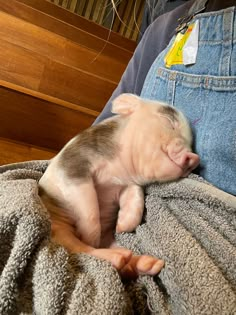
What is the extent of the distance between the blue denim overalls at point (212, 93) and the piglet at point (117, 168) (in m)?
0.03

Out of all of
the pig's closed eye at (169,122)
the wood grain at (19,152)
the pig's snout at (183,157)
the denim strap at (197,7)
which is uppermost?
the denim strap at (197,7)

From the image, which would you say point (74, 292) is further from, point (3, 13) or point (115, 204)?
point (3, 13)

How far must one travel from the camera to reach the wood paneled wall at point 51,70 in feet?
5.54

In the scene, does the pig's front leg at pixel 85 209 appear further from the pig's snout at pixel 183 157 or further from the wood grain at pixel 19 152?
the wood grain at pixel 19 152

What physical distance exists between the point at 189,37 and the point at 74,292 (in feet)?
1.97

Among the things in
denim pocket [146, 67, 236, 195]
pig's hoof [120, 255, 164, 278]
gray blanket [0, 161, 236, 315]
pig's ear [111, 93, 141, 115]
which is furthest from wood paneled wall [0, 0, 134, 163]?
pig's hoof [120, 255, 164, 278]

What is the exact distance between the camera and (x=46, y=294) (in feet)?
1.54

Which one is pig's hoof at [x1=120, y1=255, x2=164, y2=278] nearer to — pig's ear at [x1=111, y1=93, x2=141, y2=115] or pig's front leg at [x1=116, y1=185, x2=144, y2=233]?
pig's front leg at [x1=116, y1=185, x2=144, y2=233]

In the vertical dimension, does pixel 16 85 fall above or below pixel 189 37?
below

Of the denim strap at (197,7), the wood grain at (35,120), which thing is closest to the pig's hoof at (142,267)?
the denim strap at (197,7)

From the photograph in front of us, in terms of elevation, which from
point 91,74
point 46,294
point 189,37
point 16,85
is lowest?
point 46,294

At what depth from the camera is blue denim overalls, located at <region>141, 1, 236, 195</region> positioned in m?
0.70

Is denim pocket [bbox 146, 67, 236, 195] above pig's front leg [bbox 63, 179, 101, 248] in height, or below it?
above

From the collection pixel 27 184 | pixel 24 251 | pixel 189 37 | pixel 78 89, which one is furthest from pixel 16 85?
pixel 24 251
